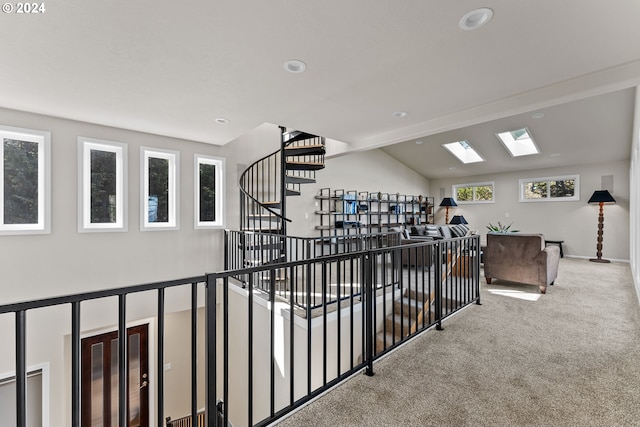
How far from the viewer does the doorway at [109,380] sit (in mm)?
4367

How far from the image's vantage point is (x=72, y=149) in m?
4.01

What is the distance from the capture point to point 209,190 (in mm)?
5441

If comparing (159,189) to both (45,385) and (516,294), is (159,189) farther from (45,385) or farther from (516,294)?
(516,294)

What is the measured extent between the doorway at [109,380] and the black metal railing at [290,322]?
33 centimetres

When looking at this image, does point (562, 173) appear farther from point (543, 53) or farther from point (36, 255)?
point (36, 255)

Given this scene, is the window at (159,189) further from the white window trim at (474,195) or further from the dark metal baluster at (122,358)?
the white window trim at (474,195)

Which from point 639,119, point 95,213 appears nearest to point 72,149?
point 95,213

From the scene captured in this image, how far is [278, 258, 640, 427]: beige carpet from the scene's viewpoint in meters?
1.71

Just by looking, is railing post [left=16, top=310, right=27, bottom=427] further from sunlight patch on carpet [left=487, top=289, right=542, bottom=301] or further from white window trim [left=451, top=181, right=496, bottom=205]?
white window trim [left=451, top=181, right=496, bottom=205]

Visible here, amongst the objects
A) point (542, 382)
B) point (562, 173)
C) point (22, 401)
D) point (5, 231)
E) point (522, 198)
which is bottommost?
point (542, 382)

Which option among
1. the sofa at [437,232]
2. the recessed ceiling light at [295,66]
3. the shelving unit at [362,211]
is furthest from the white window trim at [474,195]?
the recessed ceiling light at [295,66]

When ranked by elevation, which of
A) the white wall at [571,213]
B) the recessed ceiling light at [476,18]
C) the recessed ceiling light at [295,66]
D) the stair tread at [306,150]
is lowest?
the white wall at [571,213]

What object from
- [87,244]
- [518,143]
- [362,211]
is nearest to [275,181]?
[362,211]

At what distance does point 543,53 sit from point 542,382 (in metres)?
2.60
